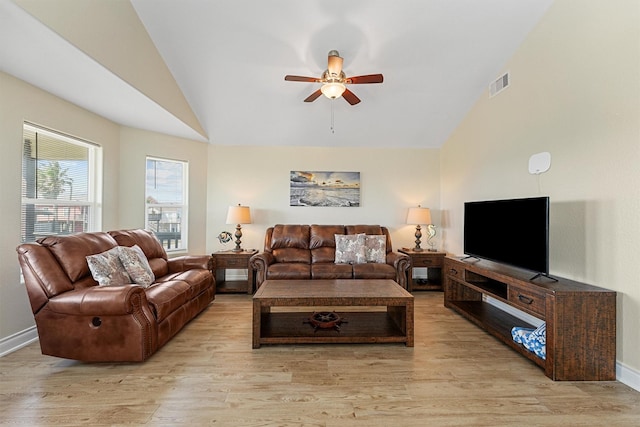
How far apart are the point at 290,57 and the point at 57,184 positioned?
2943 mm

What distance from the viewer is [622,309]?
2.10m

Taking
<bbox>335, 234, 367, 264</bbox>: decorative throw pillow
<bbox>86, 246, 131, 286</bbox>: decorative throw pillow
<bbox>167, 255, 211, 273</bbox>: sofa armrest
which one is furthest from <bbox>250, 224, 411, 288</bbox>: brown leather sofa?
<bbox>86, 246, 131, 286</bbox>: decorative throw pillow

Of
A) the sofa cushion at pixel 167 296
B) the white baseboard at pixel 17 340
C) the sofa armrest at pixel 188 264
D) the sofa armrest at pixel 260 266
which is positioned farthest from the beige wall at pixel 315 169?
the white baseboard at pixel 17 340

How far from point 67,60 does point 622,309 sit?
4.65 meters

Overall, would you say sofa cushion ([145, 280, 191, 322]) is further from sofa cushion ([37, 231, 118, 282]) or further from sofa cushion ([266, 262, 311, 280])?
sofa cushion ([266, 262, 311, 280])

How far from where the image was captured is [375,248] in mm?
4395

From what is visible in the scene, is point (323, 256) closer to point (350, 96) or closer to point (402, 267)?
point (402, 267)

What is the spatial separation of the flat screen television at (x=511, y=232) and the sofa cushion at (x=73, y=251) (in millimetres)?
3854

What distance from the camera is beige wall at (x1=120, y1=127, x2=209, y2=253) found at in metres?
4.14

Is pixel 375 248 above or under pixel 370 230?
under

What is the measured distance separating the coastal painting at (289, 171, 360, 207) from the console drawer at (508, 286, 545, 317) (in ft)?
9.36

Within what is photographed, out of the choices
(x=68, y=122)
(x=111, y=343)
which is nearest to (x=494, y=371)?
(x=111, y=343)

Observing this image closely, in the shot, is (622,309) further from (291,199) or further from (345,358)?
(291,199)

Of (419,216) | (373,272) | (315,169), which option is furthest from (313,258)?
(419,216)
